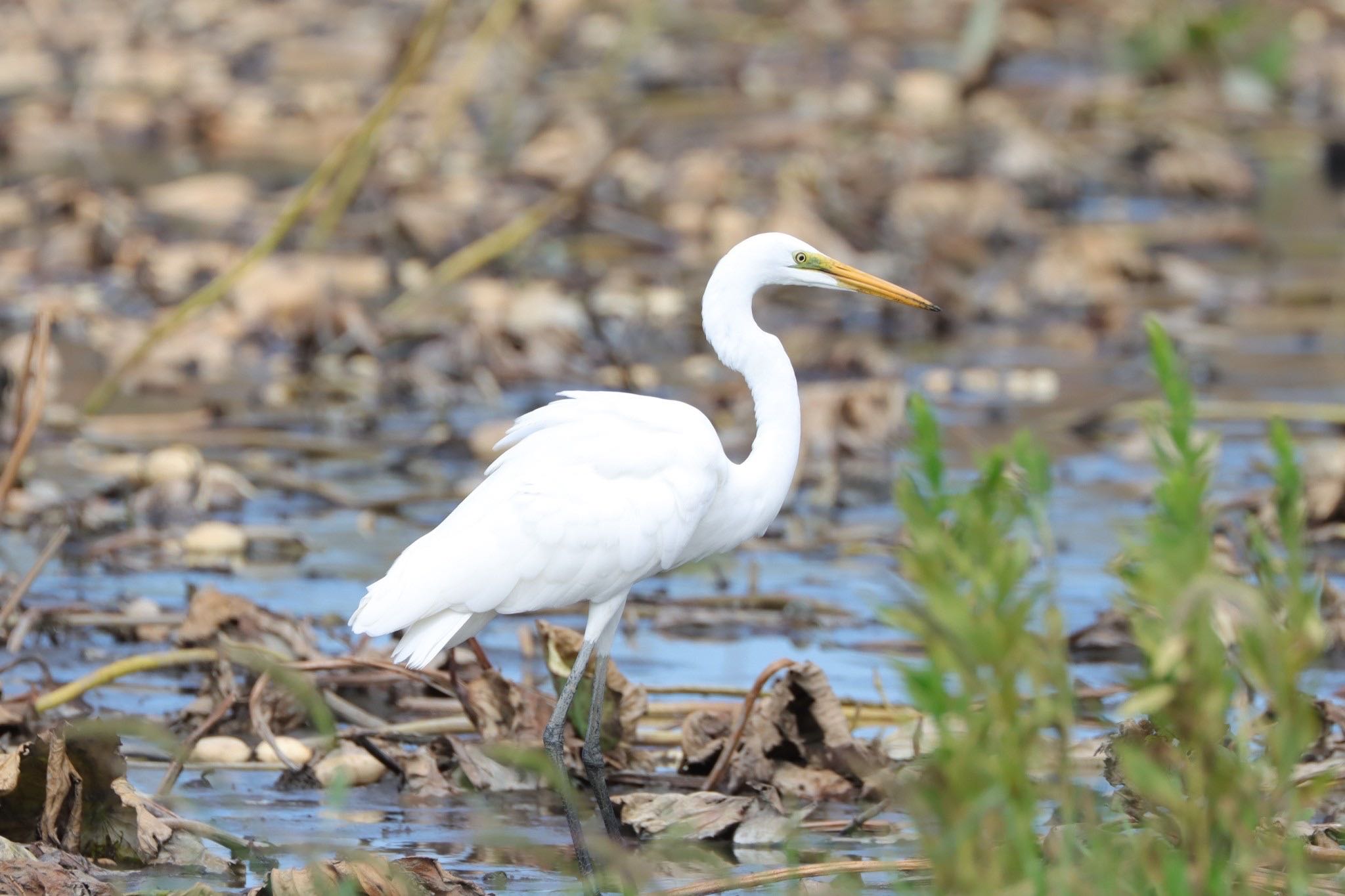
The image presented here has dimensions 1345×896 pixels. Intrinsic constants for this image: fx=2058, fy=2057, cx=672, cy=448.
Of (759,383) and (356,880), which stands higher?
(759,383)

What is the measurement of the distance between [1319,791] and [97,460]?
648 cm

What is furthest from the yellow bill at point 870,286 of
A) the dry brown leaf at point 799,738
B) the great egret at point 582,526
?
the dry brown leaf at point 799,738

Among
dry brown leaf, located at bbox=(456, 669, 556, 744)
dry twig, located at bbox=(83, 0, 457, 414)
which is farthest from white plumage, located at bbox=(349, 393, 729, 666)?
dry twig, located at bbox=(83, 0, 457, 414)

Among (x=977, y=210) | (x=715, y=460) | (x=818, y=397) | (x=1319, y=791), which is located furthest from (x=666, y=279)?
(x=1319, y=791)

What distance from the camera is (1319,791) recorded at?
2.83 metres

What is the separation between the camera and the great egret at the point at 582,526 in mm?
4805

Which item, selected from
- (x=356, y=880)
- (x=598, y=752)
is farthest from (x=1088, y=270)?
(x=356, y=880)

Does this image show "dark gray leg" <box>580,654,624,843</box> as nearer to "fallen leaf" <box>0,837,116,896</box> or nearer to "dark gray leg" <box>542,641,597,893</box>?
"dark gray leg" <box>542,641,597,893</box>

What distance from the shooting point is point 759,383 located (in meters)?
5.22

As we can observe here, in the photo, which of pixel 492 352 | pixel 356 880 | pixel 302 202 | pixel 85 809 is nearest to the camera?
pixel 356 880

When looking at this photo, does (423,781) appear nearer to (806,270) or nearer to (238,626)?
(238,626)

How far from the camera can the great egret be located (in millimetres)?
4805

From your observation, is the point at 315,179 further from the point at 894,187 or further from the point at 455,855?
the point at 894,187

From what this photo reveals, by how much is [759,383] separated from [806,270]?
38 cm
